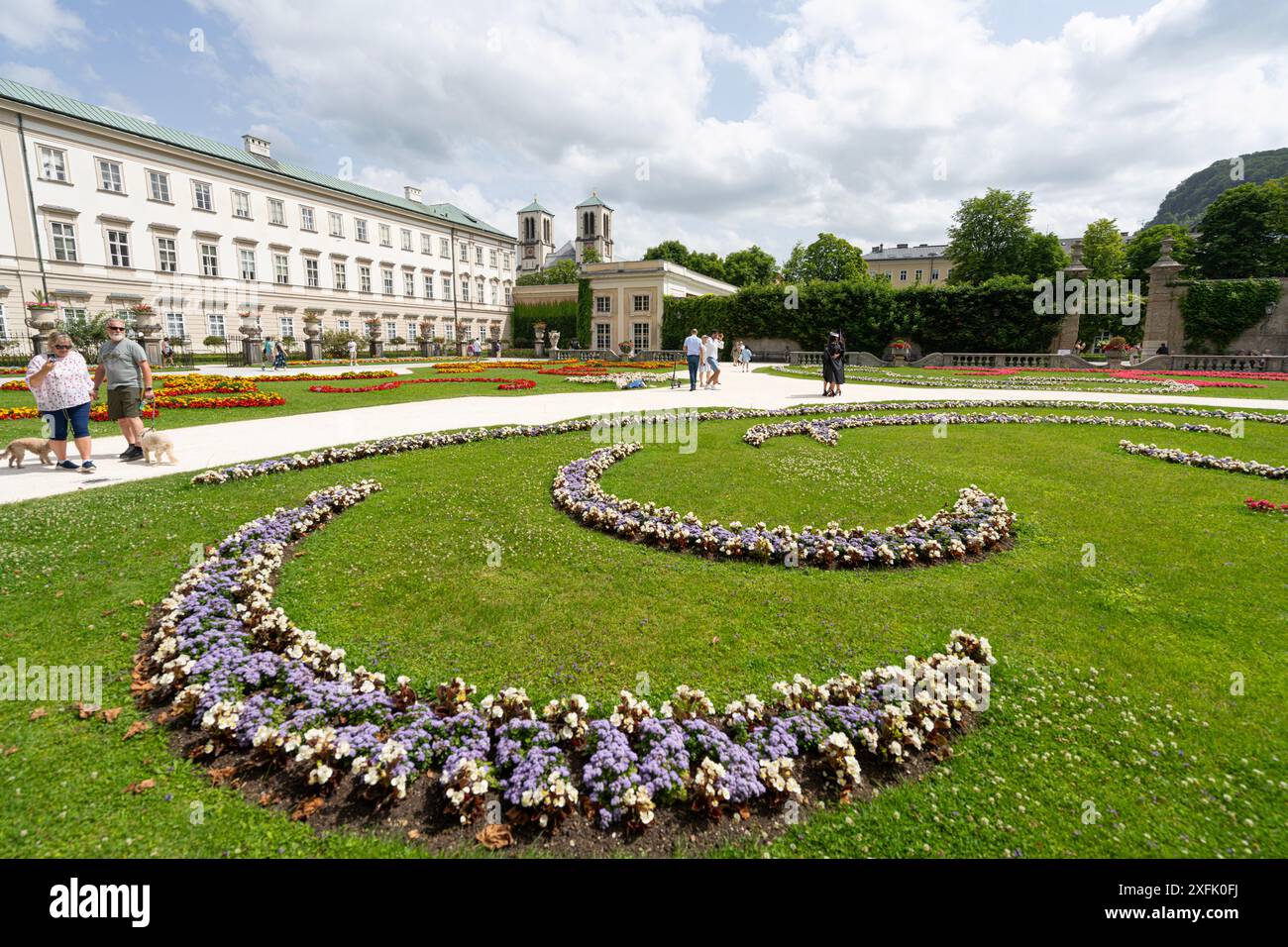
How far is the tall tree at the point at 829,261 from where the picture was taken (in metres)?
65.4

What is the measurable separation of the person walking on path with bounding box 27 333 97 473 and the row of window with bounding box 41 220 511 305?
1623 inches

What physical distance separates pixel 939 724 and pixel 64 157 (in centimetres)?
5441

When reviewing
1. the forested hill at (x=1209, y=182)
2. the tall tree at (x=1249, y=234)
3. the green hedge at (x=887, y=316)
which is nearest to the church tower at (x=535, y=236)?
the green hedge at (x=887, y=316)

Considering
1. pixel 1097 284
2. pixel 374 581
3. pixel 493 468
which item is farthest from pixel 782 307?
pixel 374 581

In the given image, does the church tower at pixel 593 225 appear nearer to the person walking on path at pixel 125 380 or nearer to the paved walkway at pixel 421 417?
the paved walkway at pixel 421 417

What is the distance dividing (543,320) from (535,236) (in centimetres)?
5735

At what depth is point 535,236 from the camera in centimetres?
11212

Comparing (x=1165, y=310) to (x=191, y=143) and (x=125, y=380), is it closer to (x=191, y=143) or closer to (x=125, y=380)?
(x=125, y=380)

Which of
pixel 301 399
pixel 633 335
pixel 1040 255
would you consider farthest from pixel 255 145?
pixel 1040 255

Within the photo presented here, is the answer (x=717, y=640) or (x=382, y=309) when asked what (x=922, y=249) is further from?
(x=717, y=640)

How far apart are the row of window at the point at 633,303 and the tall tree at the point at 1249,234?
157ft

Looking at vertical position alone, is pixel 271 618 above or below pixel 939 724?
above

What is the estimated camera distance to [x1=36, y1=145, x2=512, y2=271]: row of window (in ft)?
119
